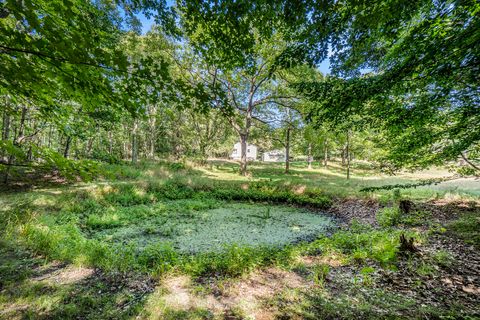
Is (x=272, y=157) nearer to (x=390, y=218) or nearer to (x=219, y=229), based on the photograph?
(x=390, y=218)

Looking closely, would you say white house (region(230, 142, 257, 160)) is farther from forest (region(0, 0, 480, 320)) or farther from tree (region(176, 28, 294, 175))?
forest (region(0, 0, 480, 320))

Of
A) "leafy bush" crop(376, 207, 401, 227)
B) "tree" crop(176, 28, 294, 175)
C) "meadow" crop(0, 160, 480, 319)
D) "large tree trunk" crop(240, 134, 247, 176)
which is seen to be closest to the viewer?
"meadow" crop(0, 160, 480, 319)

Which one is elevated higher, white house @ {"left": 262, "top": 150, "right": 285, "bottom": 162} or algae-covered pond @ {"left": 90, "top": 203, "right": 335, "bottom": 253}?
white house @ {"left": 262, "top": 150, "right": 285, "bottom": 162}

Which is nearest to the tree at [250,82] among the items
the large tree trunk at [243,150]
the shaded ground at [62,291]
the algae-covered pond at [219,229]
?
the large tree trunk at [243,150]

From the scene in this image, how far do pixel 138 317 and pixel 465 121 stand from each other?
576 cm

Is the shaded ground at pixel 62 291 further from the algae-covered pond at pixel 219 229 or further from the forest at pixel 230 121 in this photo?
the algae-covered pond at pixel 219 229

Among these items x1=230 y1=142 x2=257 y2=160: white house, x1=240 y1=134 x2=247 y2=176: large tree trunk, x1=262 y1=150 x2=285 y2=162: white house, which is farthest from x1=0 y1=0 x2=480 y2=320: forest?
x1=230 y1=142 x2=257 y2=160: white house

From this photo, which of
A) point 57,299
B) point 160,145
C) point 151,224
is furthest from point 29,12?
point 160,145

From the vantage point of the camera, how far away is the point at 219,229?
A: 6766mm

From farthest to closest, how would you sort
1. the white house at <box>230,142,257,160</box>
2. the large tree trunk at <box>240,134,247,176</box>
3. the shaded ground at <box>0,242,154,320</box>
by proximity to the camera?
the white house at <box>230,142,257,160</box> → the large tree trunk at <box>240,134,247,176</box> → the shaded ground at <box>0,242,154,320</box>

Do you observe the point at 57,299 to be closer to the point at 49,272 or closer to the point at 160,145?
the point at 49,272

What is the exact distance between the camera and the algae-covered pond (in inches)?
222

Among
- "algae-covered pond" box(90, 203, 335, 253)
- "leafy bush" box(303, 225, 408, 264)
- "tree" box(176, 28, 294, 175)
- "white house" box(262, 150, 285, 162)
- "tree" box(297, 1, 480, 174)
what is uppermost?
"tree" box(176, 28, 294, 175)

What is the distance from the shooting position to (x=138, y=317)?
2428mm
